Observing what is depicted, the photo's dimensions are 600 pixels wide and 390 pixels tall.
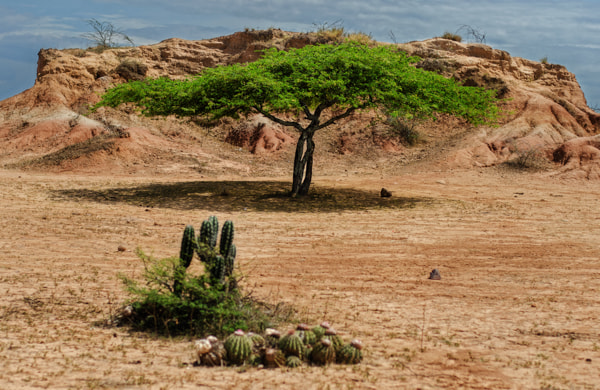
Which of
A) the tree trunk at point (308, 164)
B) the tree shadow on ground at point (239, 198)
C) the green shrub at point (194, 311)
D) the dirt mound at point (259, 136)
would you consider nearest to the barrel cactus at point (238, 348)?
the green shrub at point (194, 311)

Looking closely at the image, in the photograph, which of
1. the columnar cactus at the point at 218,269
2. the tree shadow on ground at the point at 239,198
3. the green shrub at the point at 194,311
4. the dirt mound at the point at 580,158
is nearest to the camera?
the green shrub at the point at 194,311

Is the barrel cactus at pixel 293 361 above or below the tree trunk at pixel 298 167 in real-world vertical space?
below

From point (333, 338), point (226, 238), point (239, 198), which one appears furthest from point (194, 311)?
point (239, 198)

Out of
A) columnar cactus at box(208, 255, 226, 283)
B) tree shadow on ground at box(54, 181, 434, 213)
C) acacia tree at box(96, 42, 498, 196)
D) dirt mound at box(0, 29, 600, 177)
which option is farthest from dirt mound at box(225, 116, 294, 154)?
columnar cactus at box(208, 255, 226, 283)

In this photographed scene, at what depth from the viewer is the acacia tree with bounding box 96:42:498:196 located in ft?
48.8

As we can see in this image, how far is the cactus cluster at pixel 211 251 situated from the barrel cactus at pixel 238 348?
1018 mm

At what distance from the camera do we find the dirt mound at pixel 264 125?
24.0 metres

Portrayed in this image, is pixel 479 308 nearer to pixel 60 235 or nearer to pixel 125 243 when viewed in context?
pixel 125 243

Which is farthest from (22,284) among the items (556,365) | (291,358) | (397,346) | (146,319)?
(556,365)

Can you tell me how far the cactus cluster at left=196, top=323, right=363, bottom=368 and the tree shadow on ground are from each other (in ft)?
29.2

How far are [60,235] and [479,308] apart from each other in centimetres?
745

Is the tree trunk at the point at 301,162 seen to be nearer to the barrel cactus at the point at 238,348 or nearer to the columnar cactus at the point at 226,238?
the columnar cactus at the point at 226,238

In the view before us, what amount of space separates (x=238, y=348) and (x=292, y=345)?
1.59 feet

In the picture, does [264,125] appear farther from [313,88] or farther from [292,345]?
[292,345]
